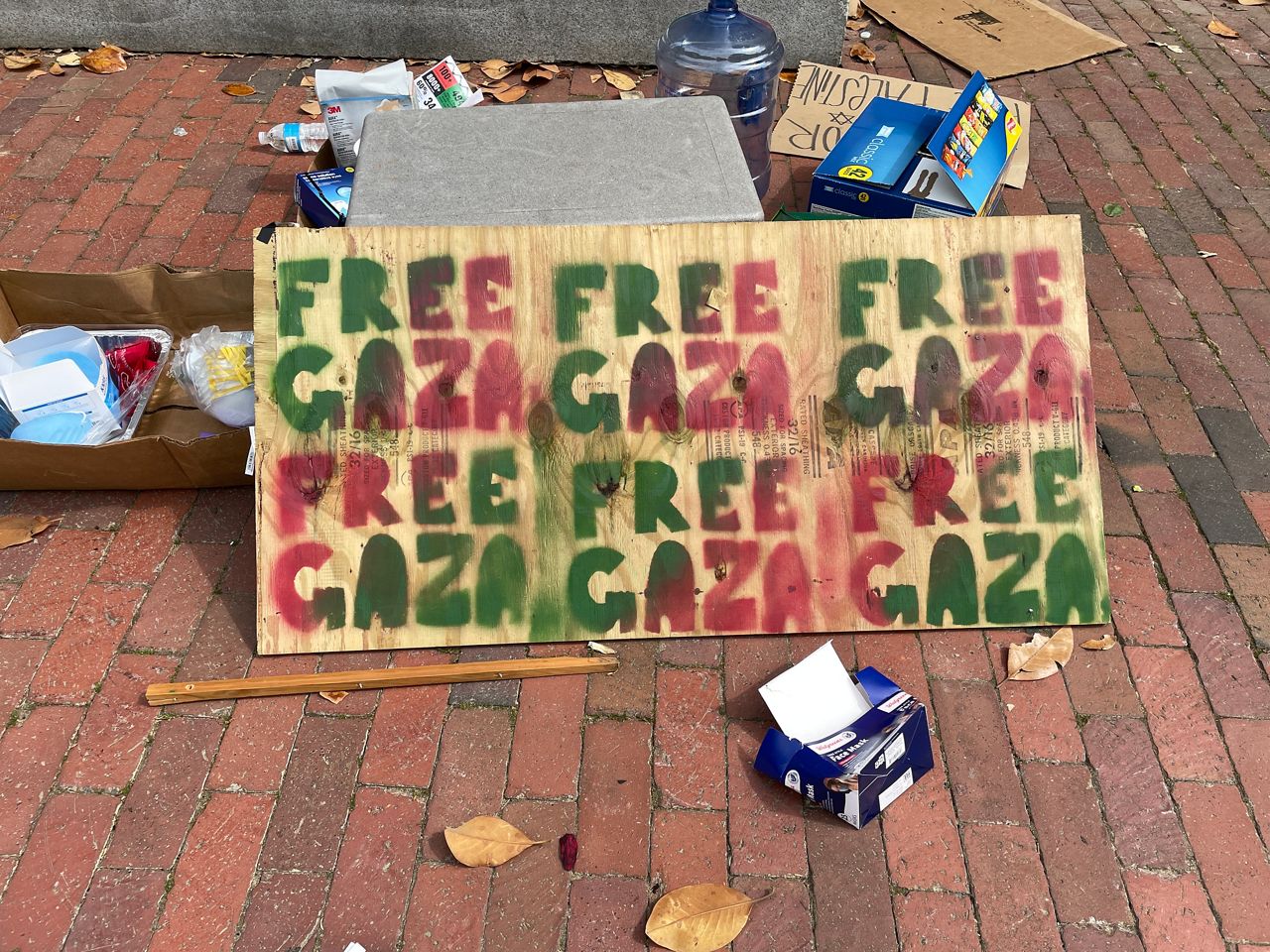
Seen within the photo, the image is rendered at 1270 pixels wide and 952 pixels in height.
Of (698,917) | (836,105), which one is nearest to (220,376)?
(698,917)

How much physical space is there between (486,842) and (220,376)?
63.5 inches

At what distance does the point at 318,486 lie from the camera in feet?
8.20

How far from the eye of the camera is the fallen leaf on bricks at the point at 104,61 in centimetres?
485

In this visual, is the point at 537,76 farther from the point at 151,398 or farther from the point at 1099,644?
the point at 1099,644

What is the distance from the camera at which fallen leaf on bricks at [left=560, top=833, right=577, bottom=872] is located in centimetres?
210

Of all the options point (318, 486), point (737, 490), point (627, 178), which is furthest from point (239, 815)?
point (627, 178)

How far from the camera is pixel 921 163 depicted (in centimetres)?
342

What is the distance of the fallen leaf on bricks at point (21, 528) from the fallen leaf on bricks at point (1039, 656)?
8.52ft

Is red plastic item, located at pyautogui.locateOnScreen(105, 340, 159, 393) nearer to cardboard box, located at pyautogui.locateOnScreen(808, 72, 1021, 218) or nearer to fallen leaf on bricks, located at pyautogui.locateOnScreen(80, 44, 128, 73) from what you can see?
cardboard box, located at pyautogui.locateOnScreen(808, 72, 1021, 218)

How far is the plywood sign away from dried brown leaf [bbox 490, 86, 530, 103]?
2519 millimetres

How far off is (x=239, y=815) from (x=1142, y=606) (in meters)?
2.27

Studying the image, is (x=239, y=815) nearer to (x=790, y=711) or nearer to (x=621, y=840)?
(x=621, y=840)

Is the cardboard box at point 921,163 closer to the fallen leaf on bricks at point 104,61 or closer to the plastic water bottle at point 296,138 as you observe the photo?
the plastic water bottle at point 296,138

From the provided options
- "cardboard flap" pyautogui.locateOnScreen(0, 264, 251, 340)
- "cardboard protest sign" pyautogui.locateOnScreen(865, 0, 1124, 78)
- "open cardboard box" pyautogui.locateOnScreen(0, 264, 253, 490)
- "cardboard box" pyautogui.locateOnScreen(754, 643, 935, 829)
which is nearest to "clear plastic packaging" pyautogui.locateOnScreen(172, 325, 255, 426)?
"open cardboard box" pyautogui.locateOnScreen(0, 264, 253, 490)
